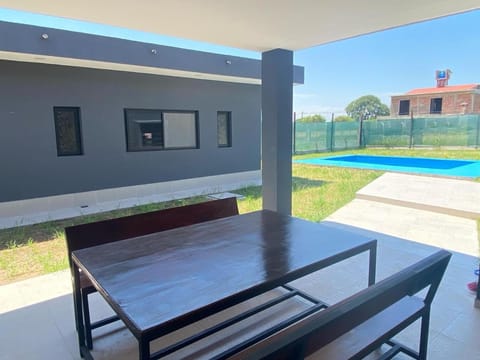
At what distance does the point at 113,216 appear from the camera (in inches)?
219

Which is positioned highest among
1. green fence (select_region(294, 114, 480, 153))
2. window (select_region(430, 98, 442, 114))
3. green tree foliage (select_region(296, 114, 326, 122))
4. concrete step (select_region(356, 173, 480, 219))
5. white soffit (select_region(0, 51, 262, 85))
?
window (select_region(430, 98, 442, 114))

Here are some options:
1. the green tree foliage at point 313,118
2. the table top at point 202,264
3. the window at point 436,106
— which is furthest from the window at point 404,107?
the table top at point 202,264

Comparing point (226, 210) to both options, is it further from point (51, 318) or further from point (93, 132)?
point (93, 132)

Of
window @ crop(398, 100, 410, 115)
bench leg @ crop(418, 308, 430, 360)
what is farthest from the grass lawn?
window @ crop(398, 100, 410, 115)

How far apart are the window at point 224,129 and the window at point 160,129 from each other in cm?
69

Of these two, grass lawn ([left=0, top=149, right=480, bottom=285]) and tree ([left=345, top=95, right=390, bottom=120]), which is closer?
grass lawn ([left=0, top=149, right=480, bottom=285])

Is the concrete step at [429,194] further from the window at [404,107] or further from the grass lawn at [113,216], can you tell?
the window at [404,107]

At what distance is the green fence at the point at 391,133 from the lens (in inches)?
581

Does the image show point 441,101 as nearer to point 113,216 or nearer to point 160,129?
point 160,129

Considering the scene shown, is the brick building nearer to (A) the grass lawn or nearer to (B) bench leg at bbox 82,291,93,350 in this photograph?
(A) the grass lawn

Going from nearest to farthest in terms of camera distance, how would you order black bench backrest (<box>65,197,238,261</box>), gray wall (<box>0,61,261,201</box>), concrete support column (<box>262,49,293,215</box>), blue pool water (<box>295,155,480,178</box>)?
black bench backrest (<box>65,197,238,261</box>) < concrete support column (<box>262,49,293,215</box>) < gray wall (<box>0,61,261,201</box>) < blue pool water (<box>295,155,480,178</box>)

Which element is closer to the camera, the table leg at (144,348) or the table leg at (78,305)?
the table leg at (144,348)

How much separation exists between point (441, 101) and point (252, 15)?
31.3m

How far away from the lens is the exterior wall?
1038 inches
